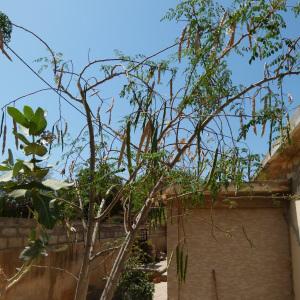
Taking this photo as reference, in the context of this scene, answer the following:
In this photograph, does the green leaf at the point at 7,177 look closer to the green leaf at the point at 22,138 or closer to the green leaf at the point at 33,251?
the green leaf at the point at 22,138

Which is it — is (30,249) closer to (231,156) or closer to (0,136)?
(0,136)

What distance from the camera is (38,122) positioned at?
2.63 m

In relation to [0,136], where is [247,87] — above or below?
above

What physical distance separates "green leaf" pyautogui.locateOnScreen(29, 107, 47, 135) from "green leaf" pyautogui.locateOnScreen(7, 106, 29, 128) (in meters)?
0.05

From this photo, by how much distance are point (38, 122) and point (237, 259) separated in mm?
4434

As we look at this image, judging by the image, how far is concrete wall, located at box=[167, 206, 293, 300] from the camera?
6.02 metres

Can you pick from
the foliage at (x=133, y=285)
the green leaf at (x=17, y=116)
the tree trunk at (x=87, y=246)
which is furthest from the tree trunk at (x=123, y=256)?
the foliage at (x=133, y=285)

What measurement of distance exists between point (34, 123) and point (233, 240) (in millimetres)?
4343

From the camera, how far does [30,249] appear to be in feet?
8.83

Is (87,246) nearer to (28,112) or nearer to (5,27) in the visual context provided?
(28,112)

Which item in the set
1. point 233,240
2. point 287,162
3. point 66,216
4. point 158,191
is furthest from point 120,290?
point 158,191

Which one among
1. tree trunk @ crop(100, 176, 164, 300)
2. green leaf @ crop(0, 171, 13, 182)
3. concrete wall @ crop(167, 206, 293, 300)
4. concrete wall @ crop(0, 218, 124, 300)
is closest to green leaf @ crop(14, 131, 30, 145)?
green leaf @ crop(0, 171, 13, 182)

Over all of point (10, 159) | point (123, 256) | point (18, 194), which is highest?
point (10, 159)

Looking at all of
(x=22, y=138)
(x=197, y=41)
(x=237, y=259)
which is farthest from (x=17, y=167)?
(x=237, y=259)
